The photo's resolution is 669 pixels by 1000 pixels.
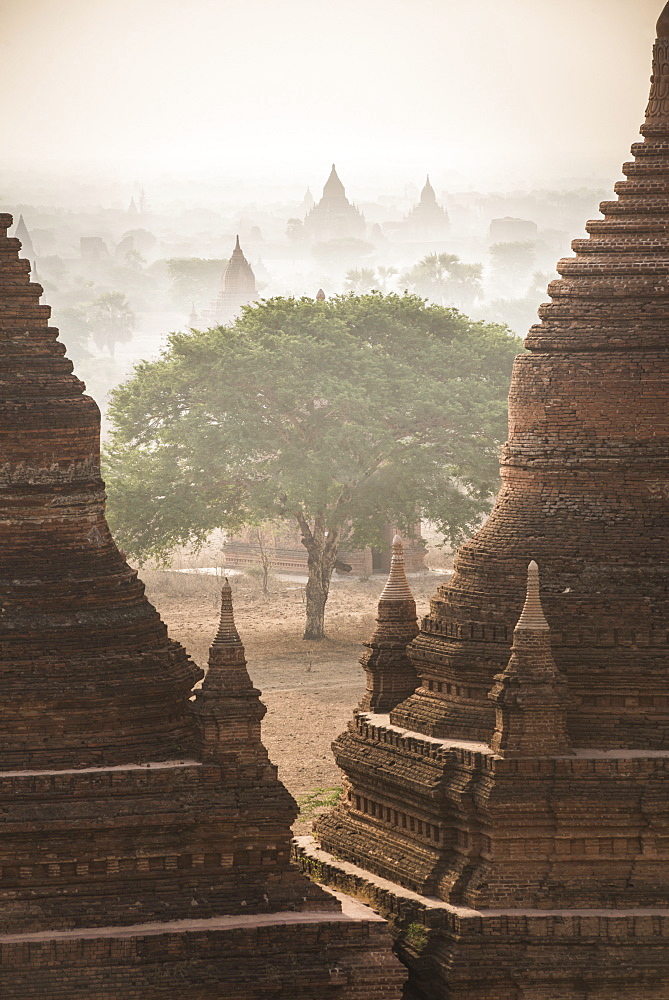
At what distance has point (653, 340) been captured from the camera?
1684 centimetres

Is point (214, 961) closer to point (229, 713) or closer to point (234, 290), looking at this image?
point (229, 713)

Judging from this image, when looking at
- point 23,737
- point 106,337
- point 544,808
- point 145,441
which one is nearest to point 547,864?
point 544,808

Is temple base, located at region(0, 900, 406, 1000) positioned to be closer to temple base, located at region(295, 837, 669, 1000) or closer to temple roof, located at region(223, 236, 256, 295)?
temple base, located at region(295, 837, 669, 1000)

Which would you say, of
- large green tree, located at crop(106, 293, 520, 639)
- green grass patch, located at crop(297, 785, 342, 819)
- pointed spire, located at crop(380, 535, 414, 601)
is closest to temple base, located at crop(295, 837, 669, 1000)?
pointed spire, located at crop(380, 535, 414, 601)

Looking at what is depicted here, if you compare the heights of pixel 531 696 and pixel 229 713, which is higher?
pixel 531 696

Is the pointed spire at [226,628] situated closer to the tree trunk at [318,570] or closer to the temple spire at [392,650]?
the temple spire at [392,650]

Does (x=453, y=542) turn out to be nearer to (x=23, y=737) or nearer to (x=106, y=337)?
(x=23, y=737)

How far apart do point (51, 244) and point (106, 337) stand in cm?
4210

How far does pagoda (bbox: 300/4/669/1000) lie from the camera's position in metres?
15.1

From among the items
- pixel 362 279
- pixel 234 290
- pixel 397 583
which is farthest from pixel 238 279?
pixel 397 583

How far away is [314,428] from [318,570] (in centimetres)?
361

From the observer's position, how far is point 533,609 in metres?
15.5

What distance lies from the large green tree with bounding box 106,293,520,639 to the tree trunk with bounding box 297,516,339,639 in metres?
0.04

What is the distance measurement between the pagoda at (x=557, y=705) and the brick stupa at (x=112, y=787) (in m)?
1.25
